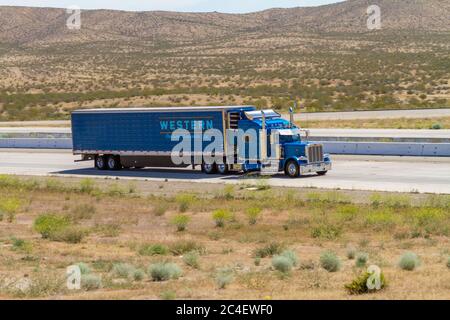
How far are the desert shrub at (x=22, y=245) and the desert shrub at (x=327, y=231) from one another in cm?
682

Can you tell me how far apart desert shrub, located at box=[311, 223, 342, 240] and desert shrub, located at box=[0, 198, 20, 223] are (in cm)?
924

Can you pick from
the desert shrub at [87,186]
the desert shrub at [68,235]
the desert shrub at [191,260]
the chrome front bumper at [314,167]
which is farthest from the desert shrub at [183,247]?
the chrome front bumper at [314,167]

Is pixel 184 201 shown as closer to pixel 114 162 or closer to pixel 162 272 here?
pixel 162 272

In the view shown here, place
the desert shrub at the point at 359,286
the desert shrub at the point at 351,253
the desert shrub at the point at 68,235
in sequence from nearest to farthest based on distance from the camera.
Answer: the desert shrub at the point at 359,286 → the desert shrub at the point at 351,253 → the desert shrub at the point at 68,235

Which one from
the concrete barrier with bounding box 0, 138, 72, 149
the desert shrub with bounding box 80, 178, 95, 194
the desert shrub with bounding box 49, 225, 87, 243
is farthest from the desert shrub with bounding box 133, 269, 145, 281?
the concrete barrier with bounding box 0, 138, 72, 149

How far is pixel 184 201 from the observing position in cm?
2914

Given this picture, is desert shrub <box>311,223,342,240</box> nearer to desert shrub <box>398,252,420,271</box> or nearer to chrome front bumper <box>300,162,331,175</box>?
desert shrub <box>398,252,420,271</box>

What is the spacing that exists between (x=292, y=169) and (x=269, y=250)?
52.9 ft

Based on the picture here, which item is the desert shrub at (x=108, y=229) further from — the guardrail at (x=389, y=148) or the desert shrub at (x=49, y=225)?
the guardrail at (x=389, y=148)

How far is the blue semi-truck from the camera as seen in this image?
120 ft

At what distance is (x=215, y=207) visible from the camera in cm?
2861

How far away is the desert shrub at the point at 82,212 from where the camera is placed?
90.1 ft

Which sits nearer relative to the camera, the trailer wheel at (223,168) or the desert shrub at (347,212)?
the desert shrub at (347,212)

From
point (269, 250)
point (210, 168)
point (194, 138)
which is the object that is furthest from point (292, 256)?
point (194, 138)
